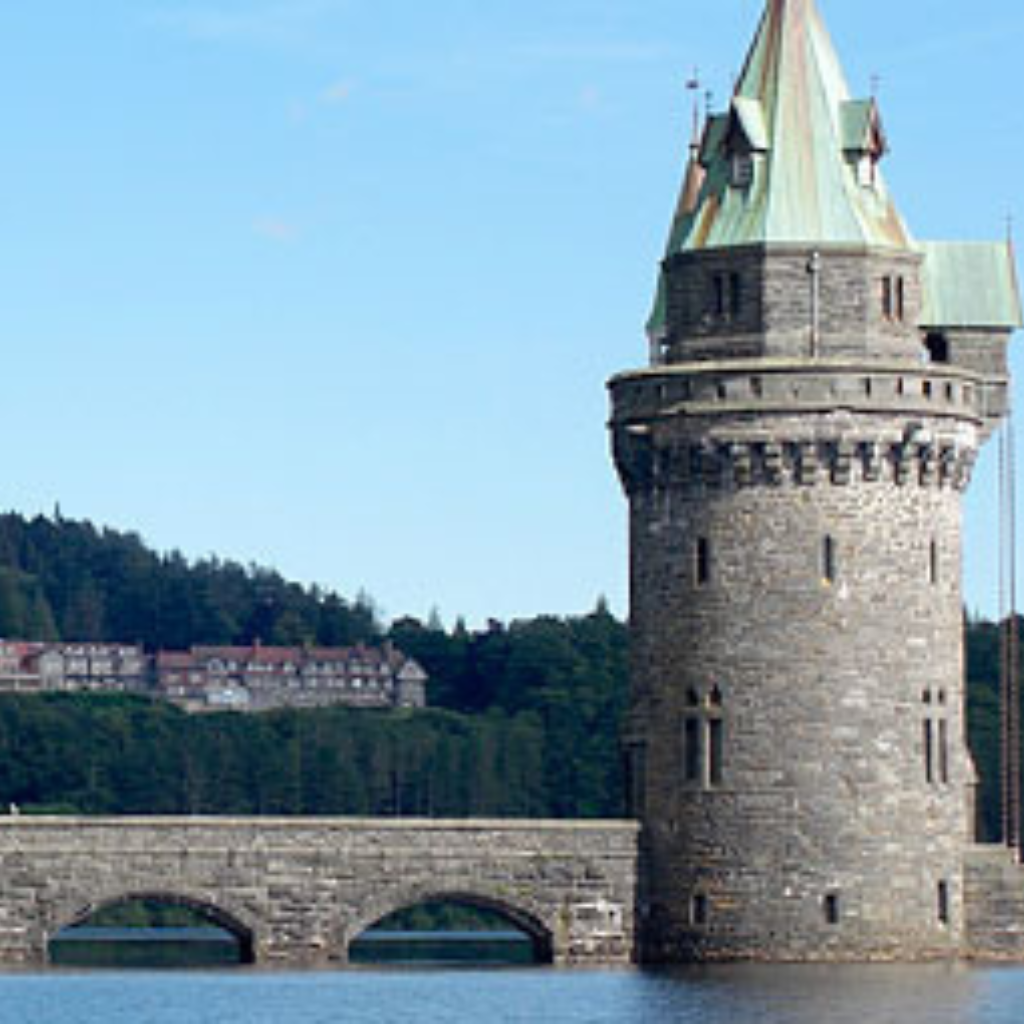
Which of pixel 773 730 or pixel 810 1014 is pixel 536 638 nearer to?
pixel 773 730

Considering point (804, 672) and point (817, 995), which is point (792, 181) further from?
point (817, 995)

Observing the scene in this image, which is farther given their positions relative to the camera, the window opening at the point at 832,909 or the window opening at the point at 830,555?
the window opening at the point at 830,555

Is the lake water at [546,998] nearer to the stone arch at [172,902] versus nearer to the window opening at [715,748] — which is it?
the stone arch at [172,902]

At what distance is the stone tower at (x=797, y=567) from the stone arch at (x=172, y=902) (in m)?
7.39

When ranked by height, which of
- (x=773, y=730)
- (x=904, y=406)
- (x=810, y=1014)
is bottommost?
(x=810, y=1014)

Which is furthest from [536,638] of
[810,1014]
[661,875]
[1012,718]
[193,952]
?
[810,1014]

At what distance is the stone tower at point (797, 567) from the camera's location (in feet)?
261

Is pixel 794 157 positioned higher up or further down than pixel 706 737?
higher up

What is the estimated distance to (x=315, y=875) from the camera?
7900 centimetres

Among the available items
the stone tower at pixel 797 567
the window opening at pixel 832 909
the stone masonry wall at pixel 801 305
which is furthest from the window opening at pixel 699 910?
the stone masonry wall at pixel 801 305

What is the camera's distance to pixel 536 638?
177125mm

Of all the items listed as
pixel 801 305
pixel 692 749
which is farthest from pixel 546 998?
pixel 801 305

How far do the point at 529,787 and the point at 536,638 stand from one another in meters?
22.7

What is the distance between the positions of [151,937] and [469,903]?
194 ft
